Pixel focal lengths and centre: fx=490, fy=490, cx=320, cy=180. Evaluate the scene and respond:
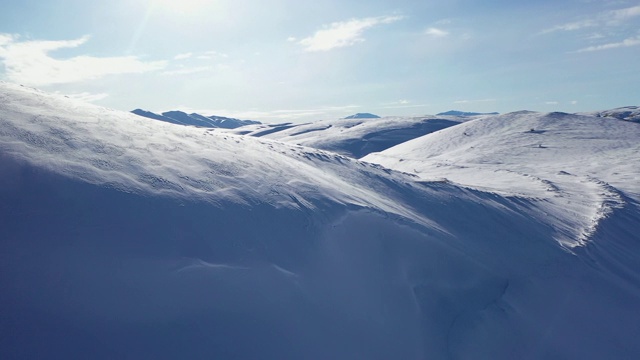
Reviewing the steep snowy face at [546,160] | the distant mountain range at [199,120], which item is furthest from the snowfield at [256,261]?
the distant mountain range at [199,120]

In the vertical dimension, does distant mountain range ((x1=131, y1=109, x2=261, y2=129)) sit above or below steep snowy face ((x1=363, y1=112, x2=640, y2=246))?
above

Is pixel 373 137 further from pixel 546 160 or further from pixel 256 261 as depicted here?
pixel 256 261

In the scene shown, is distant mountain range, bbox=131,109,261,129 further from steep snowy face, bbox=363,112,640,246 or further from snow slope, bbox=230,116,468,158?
steep snowy face, bbox=363,112,640,246

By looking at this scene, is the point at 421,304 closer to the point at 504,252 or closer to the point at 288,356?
the point at 288,356

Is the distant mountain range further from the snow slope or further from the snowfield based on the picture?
the snowfield

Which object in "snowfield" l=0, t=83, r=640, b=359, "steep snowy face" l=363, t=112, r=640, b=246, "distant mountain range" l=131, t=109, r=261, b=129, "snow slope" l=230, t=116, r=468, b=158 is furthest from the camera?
"distant mountain range" l=131, t=109, r=261, b=129

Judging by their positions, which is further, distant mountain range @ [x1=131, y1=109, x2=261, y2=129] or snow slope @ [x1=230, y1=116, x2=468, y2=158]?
distant mountain range @ [x1=131, y1=109, x2=261, y2=129]

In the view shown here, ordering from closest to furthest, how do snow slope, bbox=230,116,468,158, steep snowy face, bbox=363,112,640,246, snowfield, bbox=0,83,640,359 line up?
snowfield, bbox=0,83,640,359, steep snowy face, bbox=363,112,640,246, snow slope, bbox=230,116,468,158

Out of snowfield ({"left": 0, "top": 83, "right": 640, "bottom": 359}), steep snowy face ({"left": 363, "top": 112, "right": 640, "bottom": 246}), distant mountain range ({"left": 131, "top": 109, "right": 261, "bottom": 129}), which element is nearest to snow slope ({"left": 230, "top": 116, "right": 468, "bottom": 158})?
steep snowy face ({"left": 363, "top": 112, "right": 640, "bottom": 246})

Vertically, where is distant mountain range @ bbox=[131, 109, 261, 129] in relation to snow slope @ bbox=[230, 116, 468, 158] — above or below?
above

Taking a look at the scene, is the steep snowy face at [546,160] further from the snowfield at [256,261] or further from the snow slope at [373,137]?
the snow slope at [373,137]

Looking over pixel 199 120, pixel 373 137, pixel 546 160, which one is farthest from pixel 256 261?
pixel 199 120
